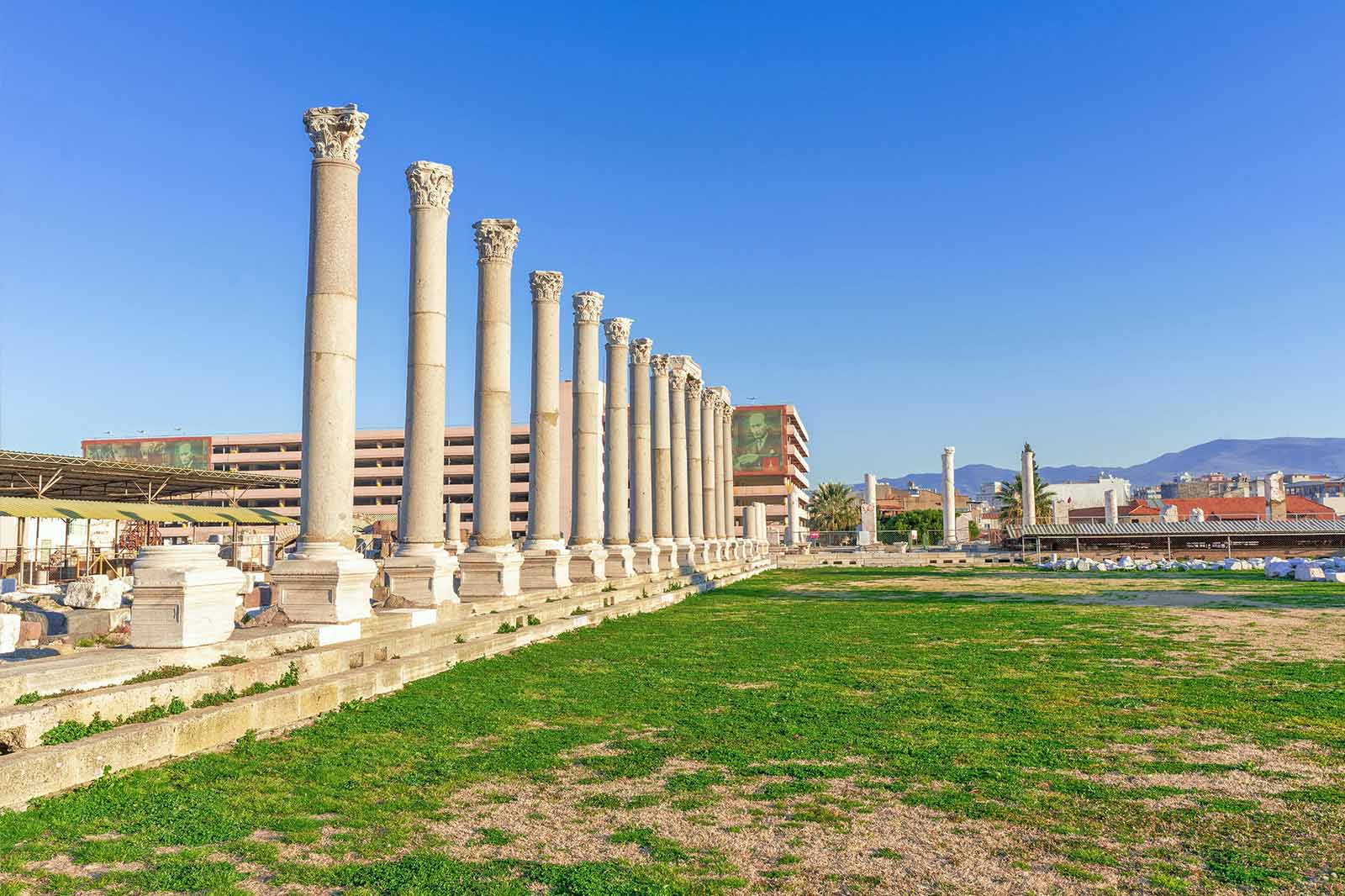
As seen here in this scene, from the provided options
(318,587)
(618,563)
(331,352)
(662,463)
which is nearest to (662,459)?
(662,463)

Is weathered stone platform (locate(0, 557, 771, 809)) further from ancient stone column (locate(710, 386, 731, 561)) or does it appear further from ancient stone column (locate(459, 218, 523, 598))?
ancient stone column (locate(710, 386, 731, 561))

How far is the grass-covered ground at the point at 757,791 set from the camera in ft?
18.9

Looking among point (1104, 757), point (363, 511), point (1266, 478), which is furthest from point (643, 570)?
point (1266, 478)

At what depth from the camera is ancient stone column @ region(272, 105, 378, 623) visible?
1520cm

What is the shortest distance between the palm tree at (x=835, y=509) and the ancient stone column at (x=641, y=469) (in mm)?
104097

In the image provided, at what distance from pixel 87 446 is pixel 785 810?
16925 cm

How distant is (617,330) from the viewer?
35281 millimetres

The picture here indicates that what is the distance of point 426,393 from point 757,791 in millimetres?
13104

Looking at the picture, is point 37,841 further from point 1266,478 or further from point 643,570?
point 1266,478

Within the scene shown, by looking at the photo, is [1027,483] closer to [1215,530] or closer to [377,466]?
[1215,530]

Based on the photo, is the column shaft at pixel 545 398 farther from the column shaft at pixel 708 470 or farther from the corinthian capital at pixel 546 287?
the column shaft at pixel 708 470

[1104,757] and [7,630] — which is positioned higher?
[7,630]

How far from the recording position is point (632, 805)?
7246 mm

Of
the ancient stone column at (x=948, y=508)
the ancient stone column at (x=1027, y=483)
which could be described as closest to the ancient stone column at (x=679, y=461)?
the ancient stone column at (x=948, y=508)
